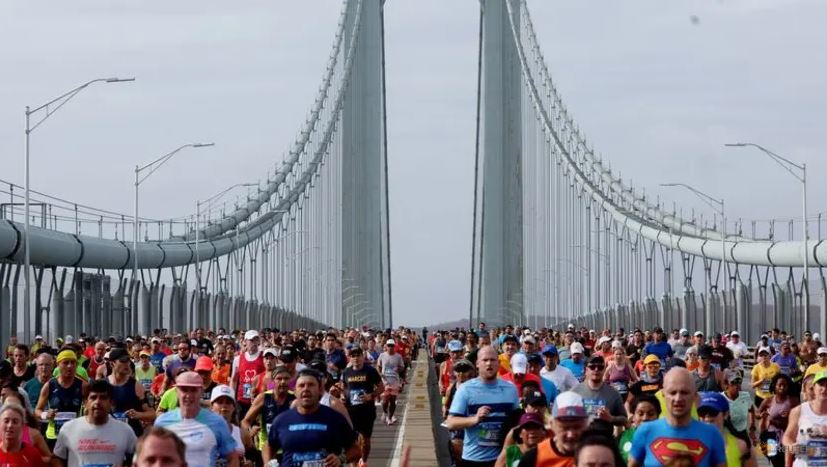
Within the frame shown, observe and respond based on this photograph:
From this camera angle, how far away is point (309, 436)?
9570 millimetres

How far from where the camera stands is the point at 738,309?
53.0 metres

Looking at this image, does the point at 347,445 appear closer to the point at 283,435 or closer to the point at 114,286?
the point at 283,435

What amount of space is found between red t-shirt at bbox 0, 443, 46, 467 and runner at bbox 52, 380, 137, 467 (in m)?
0.15

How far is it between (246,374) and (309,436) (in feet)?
26.4

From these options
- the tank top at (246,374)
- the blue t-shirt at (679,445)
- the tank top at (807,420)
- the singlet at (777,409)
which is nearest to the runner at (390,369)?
the tank top at (246,374)

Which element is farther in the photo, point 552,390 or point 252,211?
point 252,211

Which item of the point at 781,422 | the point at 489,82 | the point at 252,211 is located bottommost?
the point at 781,422

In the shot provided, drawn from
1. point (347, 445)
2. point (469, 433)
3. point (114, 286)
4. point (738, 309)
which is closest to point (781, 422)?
point (469, 433)

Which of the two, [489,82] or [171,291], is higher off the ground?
[489,82]

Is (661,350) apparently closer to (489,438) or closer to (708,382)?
(708,382)

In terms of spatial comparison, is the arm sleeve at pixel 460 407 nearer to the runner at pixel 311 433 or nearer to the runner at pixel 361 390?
the runner at pixel 311 433

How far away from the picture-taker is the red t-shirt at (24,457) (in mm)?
9405

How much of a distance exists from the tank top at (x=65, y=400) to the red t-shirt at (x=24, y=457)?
3.72 meters

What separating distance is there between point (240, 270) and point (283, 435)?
64.5 meters
